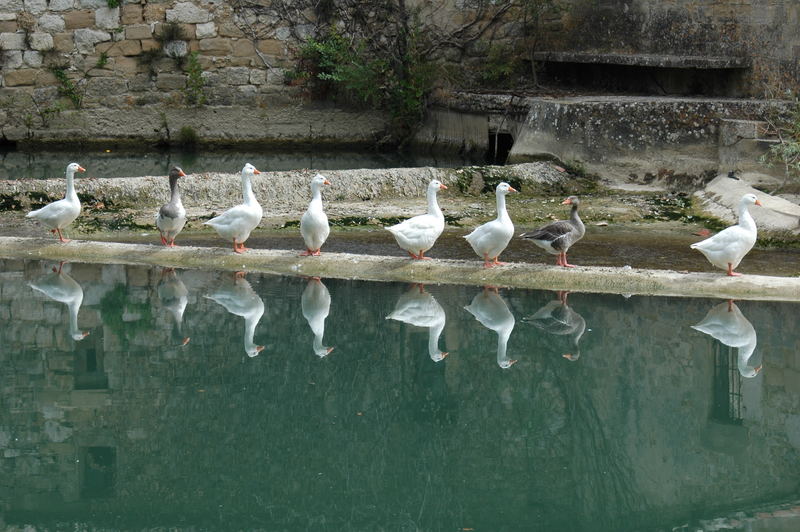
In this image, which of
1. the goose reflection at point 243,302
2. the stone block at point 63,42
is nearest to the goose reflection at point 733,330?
the goose reflection at point 243,302

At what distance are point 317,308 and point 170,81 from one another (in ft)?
29.4

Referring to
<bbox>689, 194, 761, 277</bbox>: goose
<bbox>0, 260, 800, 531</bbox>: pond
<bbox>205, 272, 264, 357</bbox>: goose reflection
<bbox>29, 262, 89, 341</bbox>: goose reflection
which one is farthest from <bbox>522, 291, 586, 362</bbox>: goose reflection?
<bbox>29, 262, 89, 341</bbox>: goose reflection

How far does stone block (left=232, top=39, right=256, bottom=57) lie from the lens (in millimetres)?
16297

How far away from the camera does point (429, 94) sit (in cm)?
1577

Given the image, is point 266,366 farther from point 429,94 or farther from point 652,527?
point 429,94

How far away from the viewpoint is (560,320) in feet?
25.7

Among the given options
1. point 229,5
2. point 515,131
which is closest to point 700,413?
point 515,131

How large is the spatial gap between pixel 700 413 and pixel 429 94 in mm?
10010

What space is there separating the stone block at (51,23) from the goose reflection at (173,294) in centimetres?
802

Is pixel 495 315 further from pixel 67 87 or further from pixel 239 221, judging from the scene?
pixel 67 87

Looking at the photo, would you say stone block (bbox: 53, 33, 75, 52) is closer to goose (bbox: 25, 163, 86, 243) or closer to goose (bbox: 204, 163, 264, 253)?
goose (bbox: 25, 163, 86, 243)

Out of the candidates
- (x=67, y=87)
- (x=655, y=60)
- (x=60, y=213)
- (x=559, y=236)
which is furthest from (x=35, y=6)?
(x=559, y=236)

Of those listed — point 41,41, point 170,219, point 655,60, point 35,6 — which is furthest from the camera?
point 41,41

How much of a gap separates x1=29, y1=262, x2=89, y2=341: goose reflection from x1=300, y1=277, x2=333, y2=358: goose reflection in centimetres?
158
